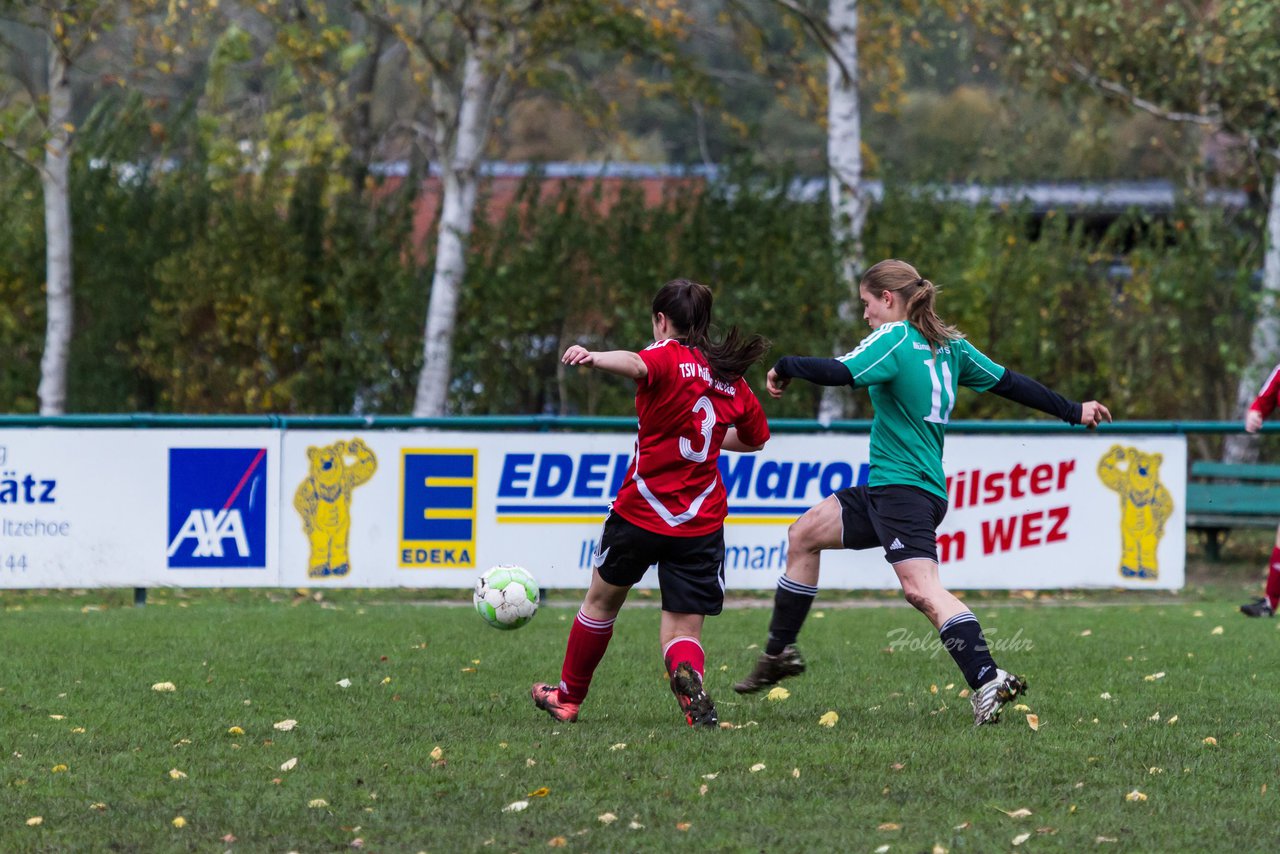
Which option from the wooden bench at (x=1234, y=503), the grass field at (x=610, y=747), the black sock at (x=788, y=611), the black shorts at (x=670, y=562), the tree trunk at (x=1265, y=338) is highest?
the tree trunk at (x=1265, y=338)

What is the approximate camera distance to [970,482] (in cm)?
1152

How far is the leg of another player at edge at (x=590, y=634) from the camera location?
20.1ft

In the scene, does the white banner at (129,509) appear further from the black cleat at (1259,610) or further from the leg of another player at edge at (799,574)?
the black cleat at (1259,610)

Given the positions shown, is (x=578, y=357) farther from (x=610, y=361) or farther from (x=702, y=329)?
(x=702, y=329)

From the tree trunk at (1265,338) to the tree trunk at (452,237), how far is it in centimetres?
774

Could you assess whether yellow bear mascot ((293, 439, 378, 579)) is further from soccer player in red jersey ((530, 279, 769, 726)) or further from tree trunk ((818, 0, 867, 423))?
tree trunk ((818, 0, 867, 423))

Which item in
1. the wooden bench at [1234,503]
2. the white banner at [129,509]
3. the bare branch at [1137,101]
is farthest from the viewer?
the bare branch at [1137,101]

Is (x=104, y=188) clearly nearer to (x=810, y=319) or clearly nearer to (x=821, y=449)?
(x=810, y=319)

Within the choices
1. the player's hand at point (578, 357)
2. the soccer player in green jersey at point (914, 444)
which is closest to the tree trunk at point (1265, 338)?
the soccer player in green jersey at point (914, 444)

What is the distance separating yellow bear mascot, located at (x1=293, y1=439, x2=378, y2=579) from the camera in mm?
10977

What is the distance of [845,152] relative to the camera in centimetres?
1528

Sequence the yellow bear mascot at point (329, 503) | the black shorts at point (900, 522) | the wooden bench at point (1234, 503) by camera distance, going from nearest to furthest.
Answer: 1. the black shorts at point (900, 522)
2. the yellow bear mascot at point (329, 503)
3. the wooden bench at point (1234, 503)

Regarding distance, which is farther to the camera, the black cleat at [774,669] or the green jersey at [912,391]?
the black cleat at [774,669]

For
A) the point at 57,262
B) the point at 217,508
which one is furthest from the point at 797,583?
the point at 57,262
